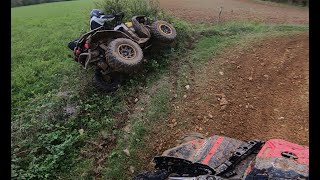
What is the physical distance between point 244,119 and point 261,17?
6.76m

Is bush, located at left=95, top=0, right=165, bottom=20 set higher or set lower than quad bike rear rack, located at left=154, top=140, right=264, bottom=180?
higher

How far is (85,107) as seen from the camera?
6809 millimetres

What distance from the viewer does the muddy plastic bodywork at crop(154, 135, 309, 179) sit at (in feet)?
10.4

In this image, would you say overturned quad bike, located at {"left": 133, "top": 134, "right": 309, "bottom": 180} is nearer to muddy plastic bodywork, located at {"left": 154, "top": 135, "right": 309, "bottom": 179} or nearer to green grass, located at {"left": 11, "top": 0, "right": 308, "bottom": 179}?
muddy plastic bodywork, located at {"left": 154, "top": 135, "right": 309, "bottom": 179}

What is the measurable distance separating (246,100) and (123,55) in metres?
2.36

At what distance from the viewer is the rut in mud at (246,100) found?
222 inches

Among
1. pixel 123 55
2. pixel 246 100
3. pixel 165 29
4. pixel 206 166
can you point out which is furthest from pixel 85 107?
pixel 206 166

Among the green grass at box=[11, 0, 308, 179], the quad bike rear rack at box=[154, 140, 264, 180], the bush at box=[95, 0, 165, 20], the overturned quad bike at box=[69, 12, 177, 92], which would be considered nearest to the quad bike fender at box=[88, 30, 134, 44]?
the overturned quad bike at box=[69, 12, 177, 92]

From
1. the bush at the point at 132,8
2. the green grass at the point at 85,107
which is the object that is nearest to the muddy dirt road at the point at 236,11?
the green grass at the point at 85,107

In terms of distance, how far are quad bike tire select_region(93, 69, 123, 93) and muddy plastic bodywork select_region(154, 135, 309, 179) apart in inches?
108

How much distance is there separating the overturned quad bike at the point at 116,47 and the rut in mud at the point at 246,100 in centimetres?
112

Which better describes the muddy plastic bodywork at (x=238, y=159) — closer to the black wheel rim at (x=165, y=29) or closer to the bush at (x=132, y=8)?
the black wheel rim at (x=165, y=29)

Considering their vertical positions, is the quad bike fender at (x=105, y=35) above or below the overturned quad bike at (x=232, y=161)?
above
